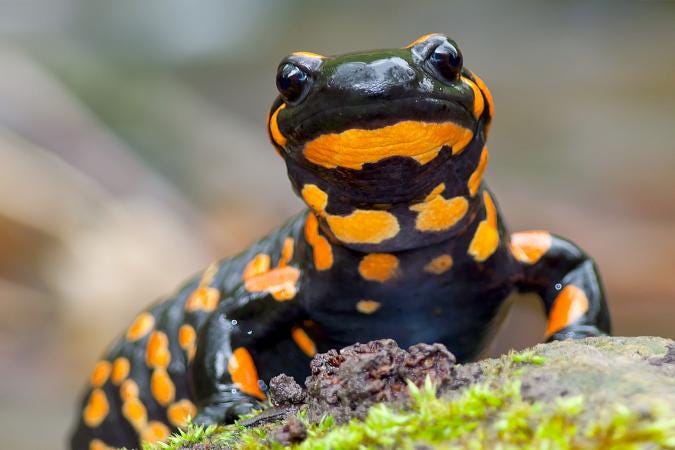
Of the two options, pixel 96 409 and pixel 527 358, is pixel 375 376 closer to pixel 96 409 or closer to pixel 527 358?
pixel 527 358

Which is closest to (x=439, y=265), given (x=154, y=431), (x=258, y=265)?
(x=258, y=265)

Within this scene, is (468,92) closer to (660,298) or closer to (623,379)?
(623,379)

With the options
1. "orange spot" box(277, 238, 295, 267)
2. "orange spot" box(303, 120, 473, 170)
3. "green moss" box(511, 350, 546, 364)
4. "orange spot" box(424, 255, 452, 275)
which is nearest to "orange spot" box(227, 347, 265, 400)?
"orange spot" box(277, 238, 295, 267)

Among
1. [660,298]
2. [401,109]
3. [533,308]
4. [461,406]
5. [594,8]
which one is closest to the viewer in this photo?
[461,406]

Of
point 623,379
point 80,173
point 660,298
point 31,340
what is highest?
point 80,173

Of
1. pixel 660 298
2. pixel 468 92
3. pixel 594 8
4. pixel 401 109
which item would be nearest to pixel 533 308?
pixel 468 92

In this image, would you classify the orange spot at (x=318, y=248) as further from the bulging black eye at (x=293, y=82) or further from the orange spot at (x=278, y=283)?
the bulging black eye at (x=293, y=82)

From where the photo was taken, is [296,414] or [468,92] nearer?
[296,414]

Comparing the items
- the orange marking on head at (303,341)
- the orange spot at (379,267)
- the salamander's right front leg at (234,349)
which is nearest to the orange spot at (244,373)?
the salamander's right front leg at (234,349)
